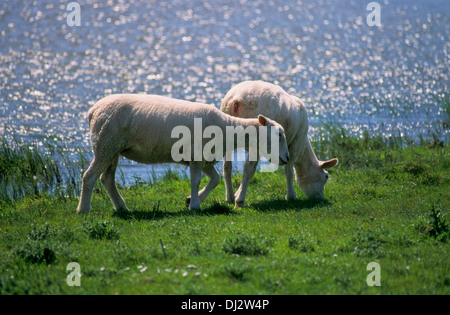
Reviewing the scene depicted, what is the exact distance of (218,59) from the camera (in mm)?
26328

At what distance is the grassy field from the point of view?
584 centimetres

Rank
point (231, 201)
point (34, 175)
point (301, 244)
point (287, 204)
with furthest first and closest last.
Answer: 1. point (34, 175)
2. point (231, 201)
3. point (287, 204)
4. point (301, 244)

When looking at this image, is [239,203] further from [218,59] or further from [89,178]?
[218,59]

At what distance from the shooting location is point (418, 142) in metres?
15.5

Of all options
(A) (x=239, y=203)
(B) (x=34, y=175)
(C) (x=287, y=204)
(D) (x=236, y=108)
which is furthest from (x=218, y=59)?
(A) (x=239, y=203)

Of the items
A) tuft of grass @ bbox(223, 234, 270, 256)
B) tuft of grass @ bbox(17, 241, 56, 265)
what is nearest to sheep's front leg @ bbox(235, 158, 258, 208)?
tuft of grass @ bbox(223, 234, 270, 256)

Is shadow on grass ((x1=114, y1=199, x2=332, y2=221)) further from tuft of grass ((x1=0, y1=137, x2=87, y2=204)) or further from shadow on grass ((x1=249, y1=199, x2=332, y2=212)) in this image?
tuft of grass ((x1=0, y1=137, x2=87, y2=204))

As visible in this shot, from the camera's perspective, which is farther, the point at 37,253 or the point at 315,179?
the point at 315,179

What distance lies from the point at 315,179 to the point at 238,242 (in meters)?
3.98

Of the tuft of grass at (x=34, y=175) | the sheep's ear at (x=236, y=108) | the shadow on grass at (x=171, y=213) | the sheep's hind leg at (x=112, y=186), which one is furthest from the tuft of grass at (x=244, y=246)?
the tuft of grass at (x=34, y=175)

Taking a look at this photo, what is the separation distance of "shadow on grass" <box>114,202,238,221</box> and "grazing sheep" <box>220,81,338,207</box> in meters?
0.54

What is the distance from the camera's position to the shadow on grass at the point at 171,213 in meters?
8.51

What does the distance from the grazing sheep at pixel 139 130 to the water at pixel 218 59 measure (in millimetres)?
4561

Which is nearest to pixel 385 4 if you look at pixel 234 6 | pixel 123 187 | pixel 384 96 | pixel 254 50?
pixel 234 6
